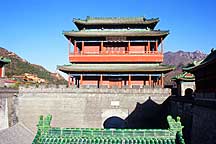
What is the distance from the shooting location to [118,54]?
22891 mm

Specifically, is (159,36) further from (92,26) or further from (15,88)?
(15,88)

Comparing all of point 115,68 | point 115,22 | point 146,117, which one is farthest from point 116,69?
point 115,22

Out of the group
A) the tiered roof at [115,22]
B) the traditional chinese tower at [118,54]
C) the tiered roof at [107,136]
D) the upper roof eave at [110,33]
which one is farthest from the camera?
the tiered roof at [115,22]

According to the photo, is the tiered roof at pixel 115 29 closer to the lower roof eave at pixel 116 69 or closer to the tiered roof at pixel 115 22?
the tiered roof at pixel 115 22

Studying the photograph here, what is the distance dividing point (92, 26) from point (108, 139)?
69.5ft

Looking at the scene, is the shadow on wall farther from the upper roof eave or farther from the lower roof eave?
the upper roof eave

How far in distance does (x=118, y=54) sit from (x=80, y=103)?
255 inches

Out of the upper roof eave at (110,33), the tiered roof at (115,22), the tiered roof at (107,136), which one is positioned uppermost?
the tiered roof at (115,22)

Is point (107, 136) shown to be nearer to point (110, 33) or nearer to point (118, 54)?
point (118, 54)

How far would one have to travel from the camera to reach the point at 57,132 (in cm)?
500

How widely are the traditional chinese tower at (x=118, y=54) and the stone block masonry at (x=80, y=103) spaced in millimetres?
1602

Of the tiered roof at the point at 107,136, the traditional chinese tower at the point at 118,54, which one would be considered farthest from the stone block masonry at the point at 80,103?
the tiered roof at the point at 107,136

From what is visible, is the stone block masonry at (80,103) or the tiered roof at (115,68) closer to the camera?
the stone block masonry at (80,103)

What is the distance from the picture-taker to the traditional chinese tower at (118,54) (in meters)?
22.0
